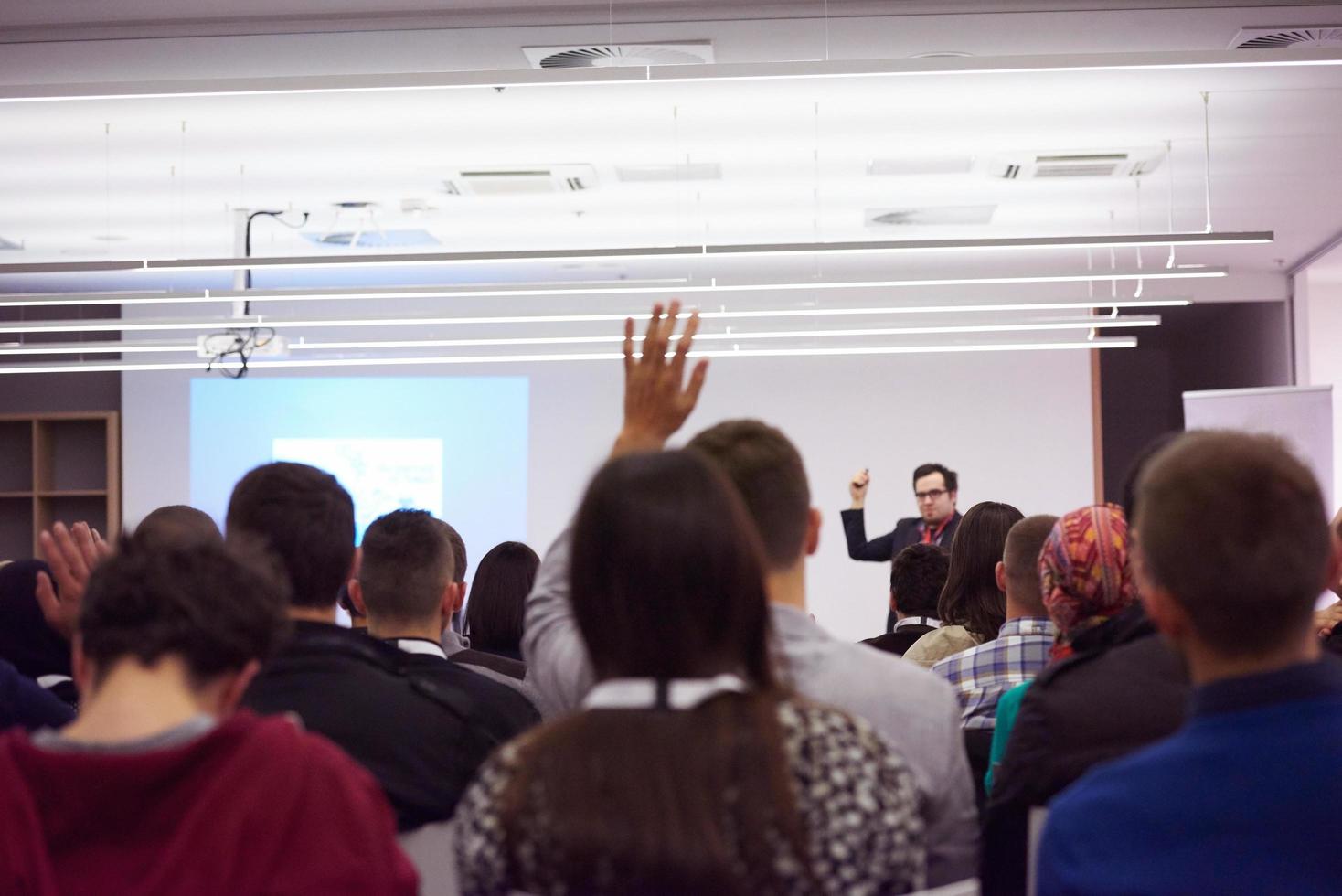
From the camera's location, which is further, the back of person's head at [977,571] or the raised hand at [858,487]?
the raised hand at [858,487]

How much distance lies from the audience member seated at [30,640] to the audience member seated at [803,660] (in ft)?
3.88

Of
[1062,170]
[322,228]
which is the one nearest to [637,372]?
[1062,170]

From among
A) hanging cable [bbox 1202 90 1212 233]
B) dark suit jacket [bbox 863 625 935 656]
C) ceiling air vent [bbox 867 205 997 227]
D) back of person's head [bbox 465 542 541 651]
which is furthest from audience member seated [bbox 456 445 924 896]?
ceiling air vent [bbox 867 205 997 227]

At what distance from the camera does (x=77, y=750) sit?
1155 millimetres

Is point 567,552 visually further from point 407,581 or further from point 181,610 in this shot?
point 407,581

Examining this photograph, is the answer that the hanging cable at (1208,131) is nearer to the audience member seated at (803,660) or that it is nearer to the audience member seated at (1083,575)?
the audience member seated at (1083,575)

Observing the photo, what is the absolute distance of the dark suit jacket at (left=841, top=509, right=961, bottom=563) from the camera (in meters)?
6.72

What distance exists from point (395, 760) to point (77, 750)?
0.63 meters

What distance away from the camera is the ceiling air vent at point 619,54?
4883 millimetres

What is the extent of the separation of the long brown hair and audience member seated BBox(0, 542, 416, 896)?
0.18 metres

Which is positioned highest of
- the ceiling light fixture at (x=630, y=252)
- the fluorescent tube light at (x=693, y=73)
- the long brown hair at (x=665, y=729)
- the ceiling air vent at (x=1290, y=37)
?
the ceiling air vent at (x=1290, y=37)

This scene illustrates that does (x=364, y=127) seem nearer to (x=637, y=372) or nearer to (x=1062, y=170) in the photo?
(x=1062, y=170)

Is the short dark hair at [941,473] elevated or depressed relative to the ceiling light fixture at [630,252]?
depressed

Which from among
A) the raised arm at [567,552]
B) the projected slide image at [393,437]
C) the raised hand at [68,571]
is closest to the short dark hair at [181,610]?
the raised arm at [567,552]
